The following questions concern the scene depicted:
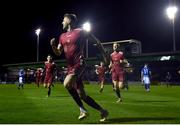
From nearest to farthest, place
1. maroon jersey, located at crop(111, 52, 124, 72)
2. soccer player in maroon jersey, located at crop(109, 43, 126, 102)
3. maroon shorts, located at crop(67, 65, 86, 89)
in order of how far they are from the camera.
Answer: maroon shorts, located at crop(67, 65, 86, 89) < soccer player in maroon jersey, located at crop(109, 43, 126, 102) < maroon jersey, located at crop(111, 52, 124, 72)

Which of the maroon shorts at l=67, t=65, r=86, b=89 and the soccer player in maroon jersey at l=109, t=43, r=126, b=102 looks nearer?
the maroon shorts at l=67, t=65, r=86, b=89

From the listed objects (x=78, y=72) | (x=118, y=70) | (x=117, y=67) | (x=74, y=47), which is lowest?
(x=78, y=72)

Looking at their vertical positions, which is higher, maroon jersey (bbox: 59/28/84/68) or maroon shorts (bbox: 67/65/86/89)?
maroon jersey (bbox: 59/28/84/68)

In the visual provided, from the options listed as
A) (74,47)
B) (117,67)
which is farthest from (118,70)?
(74,47)

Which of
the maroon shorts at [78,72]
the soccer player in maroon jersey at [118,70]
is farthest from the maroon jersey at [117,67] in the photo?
the maroon shorts at [78,72]

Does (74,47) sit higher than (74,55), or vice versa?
(74,47)

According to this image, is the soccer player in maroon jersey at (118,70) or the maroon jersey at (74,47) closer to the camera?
the maroon jersey at (74,47)

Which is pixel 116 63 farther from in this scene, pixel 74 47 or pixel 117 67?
pixel 74 47

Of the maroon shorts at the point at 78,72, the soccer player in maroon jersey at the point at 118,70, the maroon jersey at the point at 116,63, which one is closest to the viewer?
the maroon shorts at the point at 78,72

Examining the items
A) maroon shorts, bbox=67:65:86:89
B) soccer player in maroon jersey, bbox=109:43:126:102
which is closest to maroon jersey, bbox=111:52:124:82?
soccer player in maroon jersey, bbox=109:43:126:102

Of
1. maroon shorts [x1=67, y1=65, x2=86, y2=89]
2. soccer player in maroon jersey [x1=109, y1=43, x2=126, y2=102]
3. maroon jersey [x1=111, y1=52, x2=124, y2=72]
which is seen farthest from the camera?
maroon jersey [x1=111, y1=52, x2=124, y2=72]

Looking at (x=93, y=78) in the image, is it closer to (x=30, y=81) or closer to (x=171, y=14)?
(x=30, y=81)

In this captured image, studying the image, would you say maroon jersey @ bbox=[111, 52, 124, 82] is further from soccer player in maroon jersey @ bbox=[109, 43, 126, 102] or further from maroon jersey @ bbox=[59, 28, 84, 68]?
maroon jersey @ bbox=[59, 28, 84, 68]

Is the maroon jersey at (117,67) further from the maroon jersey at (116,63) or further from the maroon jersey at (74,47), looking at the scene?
the maroon jersey at (74,47)
